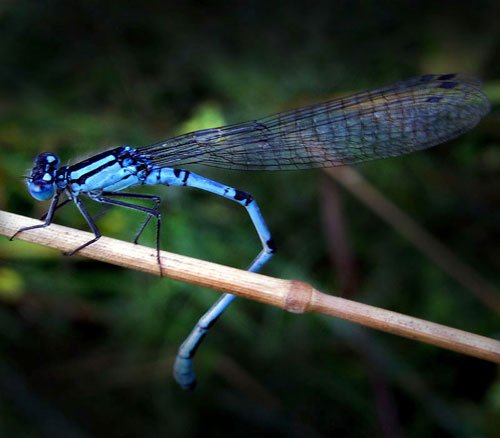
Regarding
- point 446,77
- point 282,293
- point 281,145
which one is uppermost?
point 446,77

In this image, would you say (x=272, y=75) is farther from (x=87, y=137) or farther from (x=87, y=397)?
(x=87, y=397)

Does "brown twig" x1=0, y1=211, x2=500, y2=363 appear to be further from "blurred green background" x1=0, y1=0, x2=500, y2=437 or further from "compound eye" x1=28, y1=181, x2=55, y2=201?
"blurred green background" x1=0, y1=0, x2=500, y2=437

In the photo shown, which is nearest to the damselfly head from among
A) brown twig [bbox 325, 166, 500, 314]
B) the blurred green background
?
the blurred green background

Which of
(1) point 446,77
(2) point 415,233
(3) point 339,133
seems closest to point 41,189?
(3) point 339,133

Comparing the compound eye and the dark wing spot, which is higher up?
the dark wing spot

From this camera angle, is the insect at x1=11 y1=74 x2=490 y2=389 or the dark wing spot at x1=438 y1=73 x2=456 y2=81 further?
the dark wing spot at x1=438 y1=73 x2=456 y2=81

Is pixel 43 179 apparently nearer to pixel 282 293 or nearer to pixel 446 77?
pixel 282 293
